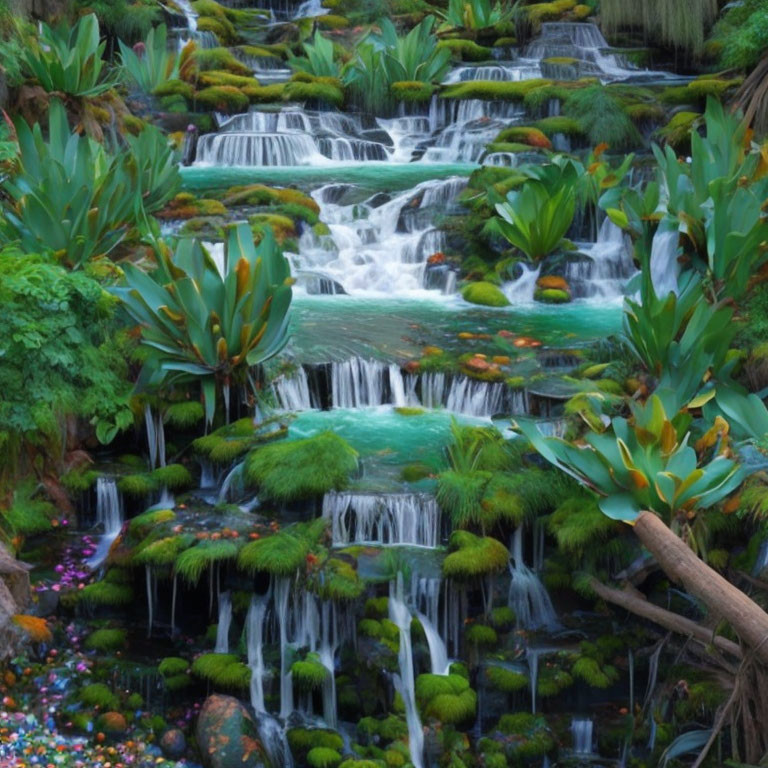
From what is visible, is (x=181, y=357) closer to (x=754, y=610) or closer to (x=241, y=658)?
(x=241, y=658)

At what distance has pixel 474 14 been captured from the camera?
18.9m

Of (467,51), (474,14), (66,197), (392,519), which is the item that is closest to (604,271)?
(392,519)

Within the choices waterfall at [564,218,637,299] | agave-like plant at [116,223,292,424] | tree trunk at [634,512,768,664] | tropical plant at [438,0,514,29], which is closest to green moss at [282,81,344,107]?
tropical plant at [438,0,514,29]

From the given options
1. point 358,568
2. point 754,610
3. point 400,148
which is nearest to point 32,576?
point 358,568

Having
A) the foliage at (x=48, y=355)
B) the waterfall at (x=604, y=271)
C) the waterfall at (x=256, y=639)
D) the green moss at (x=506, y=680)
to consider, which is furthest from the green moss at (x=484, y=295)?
the green moss at (x=506, y=680)

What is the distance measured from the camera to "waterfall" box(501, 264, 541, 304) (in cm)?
1158

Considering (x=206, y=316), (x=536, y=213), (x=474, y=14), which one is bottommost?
(x=206, y=316)

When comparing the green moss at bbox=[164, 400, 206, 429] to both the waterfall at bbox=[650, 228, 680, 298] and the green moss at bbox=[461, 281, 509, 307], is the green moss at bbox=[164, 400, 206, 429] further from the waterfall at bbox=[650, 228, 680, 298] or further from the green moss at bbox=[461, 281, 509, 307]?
the waterfall at bbox=[650, 228, 680, 298]

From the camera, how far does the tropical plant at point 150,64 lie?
51.9ft

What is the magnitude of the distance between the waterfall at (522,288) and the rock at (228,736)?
5801mm

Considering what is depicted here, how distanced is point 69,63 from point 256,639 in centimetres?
761

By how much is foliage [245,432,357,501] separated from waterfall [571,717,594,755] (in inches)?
81.8

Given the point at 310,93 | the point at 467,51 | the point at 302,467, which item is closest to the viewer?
the point at 302,467

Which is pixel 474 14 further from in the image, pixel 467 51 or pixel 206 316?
pixel 206 316
